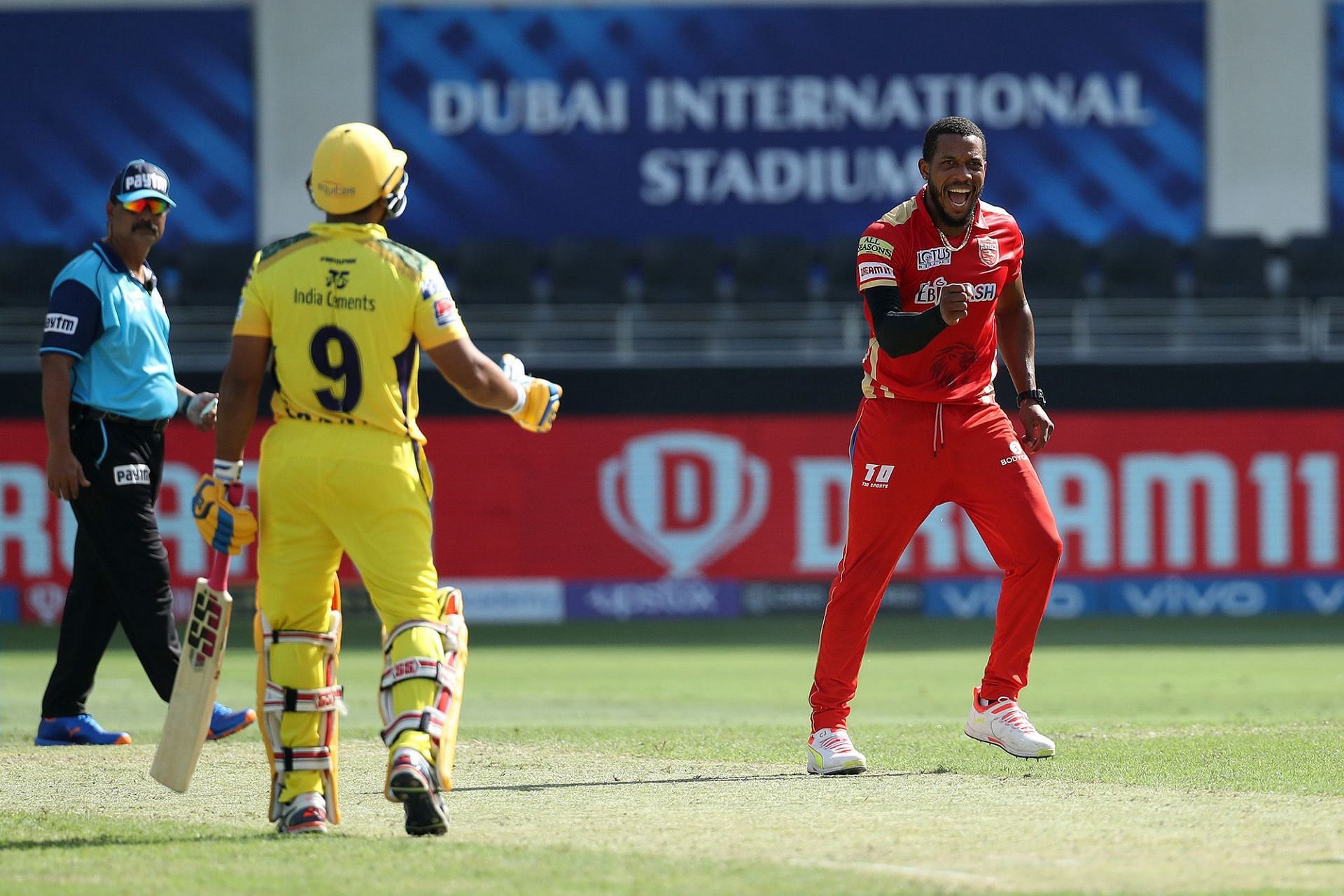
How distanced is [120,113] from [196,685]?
19.6 m

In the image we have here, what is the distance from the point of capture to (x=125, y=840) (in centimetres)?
554

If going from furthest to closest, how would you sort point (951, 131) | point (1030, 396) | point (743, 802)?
point (1030, 396) < point (951, 131) < point (743, 802)

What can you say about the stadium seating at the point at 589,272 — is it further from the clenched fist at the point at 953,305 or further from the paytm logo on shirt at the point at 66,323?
the clenched fist at the point at 953,305

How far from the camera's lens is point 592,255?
2100 centimetres

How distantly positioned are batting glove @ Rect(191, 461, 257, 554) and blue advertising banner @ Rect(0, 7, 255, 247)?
1869 cm

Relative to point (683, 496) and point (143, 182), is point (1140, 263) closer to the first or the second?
point (683, 496)

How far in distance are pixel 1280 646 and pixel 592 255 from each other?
9.32 metres

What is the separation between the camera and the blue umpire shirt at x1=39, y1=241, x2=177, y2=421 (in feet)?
25.0

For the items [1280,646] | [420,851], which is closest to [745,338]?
[1280,646]

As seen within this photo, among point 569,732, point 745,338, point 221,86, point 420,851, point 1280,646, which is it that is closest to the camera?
point 420,851

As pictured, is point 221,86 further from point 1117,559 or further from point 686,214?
point 1117,559

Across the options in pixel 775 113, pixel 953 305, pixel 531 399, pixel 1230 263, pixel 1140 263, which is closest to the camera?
pixel 531 399

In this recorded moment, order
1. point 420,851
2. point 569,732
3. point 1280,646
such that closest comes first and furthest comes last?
1. point 420,851
2. point 569,732
3. point 1280,646

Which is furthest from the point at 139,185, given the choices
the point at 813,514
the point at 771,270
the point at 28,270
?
the point at 28,270
